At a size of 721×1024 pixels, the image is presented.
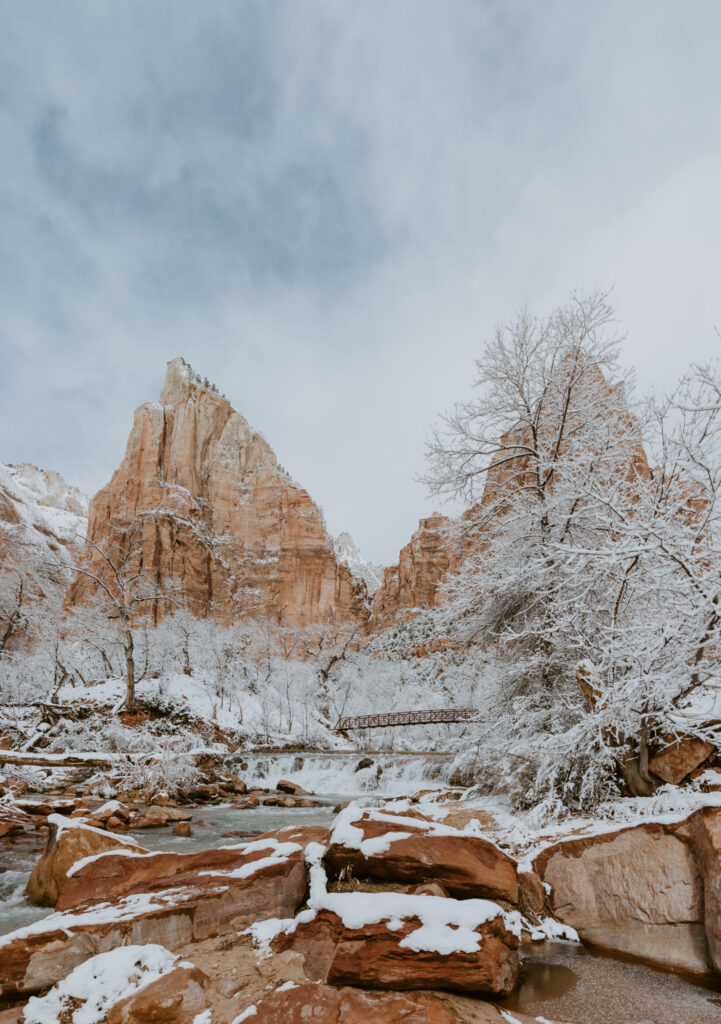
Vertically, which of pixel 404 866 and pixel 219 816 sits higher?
pixel 404 866

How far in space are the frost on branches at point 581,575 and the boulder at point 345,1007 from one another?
116 inches

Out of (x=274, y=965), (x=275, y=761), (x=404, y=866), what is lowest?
(x=275, y=761)

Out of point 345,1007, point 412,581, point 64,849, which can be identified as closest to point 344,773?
point 64,849

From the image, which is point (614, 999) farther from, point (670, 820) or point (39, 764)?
point (39, 764)

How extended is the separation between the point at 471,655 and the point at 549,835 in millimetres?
7967

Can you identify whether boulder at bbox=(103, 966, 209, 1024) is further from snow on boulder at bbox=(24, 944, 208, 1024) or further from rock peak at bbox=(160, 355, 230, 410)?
rock peak at bbox=(160, 355, 230, 410)

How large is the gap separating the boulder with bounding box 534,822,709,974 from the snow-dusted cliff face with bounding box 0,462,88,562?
83.0 metres

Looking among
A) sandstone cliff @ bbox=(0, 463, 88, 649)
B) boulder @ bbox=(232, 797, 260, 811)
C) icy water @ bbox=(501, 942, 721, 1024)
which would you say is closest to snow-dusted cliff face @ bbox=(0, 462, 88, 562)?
sandstone cliff @ bbox=(0, 463, 88, 649)

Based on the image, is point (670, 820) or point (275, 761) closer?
point (670, 820)

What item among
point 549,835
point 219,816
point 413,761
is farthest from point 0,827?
point 413,761

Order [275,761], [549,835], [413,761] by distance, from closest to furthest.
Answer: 1. [549,835]
2. [413,761]
3. [275,761]

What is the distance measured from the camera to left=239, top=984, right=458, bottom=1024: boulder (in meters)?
3.03

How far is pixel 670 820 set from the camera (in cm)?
451

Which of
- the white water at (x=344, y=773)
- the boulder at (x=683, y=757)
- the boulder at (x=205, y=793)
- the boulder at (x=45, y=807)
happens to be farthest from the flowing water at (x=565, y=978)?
the white water at (x=344, y=773)
